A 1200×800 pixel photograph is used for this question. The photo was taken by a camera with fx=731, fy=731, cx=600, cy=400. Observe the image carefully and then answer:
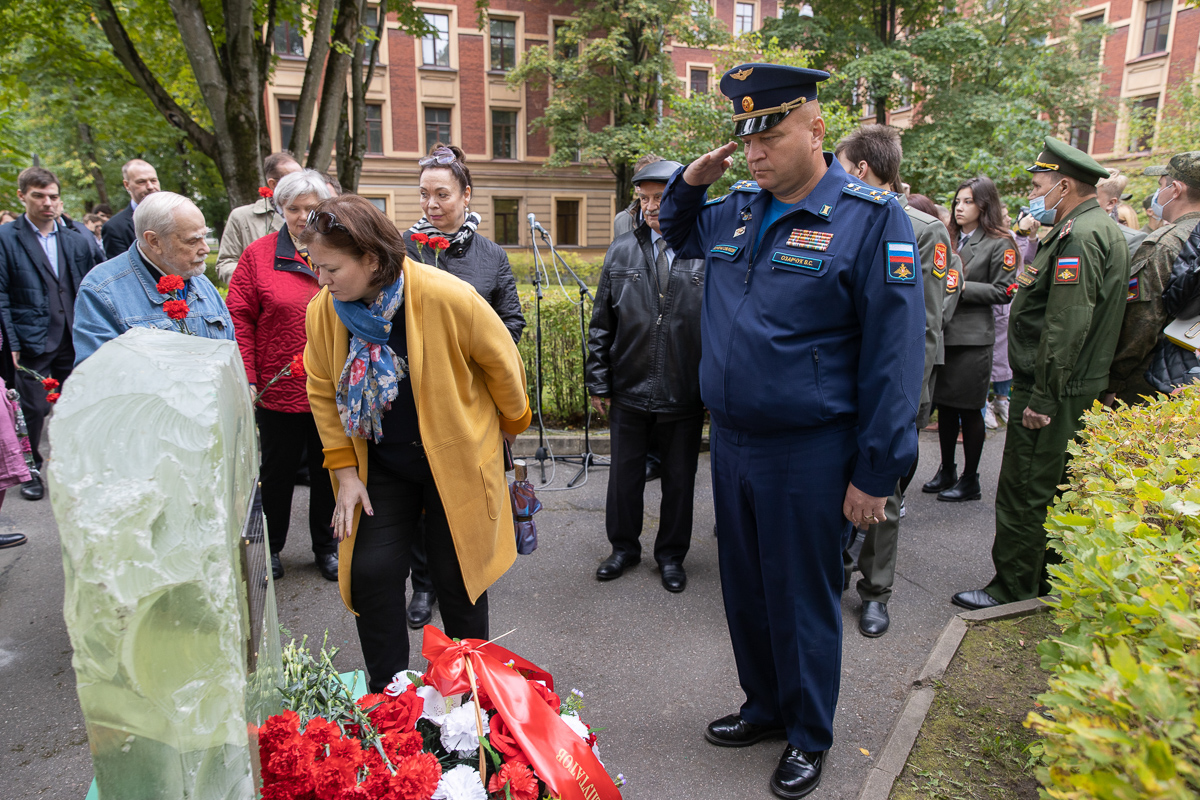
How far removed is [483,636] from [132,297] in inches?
76.5

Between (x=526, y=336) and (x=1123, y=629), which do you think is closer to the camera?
(x=1123, y=629)

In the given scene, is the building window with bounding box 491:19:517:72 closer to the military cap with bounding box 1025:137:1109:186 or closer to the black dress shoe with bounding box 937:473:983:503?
the black dress shoe with bounding box 937:473:983:503

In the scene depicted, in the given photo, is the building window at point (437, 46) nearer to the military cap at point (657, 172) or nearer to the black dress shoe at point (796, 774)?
the military cap at point (657, 172)

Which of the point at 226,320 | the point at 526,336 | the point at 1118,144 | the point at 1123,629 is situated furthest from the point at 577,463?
the point at 1118,144

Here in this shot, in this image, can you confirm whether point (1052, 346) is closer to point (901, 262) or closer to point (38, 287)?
point (901, 262)

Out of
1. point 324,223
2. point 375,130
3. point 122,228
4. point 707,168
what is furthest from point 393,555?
point 375,130

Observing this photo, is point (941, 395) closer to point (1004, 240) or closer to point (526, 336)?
point (1004, 240)

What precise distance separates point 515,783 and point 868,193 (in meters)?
1.91

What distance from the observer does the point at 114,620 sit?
1124 millimetres

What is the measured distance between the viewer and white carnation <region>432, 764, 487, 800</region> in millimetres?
1701

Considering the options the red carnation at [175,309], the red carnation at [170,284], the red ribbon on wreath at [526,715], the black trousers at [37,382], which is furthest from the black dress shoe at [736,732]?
the black trousers at [37,382]

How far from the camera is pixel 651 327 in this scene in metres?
3.87

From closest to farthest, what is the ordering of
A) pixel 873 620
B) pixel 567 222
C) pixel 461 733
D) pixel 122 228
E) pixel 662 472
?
1. pixel 461 733
2. pixel 873 620
3. pixel 662 472
4. pixel 122 228
5. pixel 567 222

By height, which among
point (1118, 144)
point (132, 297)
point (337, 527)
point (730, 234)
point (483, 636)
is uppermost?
point (1118, 144)
